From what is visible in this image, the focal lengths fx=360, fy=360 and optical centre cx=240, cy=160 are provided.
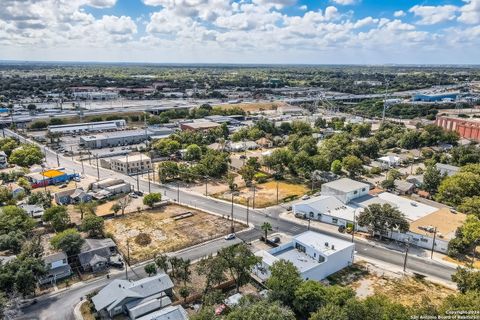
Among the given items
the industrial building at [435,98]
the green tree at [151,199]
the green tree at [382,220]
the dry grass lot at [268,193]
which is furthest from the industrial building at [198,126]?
the industrial building at [435,98]

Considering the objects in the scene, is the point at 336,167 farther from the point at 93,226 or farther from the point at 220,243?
the point at 93,226

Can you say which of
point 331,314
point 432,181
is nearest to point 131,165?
point 432,181

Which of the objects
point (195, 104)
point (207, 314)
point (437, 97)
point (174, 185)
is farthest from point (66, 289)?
point (437, 97)

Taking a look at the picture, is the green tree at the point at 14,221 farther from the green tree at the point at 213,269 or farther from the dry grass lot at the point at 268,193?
the dry grass lot at the point at 268,193

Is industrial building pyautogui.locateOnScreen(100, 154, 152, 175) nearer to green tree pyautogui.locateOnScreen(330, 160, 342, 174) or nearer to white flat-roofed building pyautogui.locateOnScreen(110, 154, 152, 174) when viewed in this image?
white flat-roofed building pyautogui.locateOnScreen(110, 154, 152, 174)

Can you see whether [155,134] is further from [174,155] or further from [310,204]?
[310,204]

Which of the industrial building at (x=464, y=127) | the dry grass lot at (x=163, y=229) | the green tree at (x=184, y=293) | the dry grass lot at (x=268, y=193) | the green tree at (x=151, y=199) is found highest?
the industrial building at (x=464, y=127)

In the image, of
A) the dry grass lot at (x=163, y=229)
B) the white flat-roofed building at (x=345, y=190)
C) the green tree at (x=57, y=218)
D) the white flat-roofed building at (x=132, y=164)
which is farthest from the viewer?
the white flat-roofed building at (x=132, y=164)
